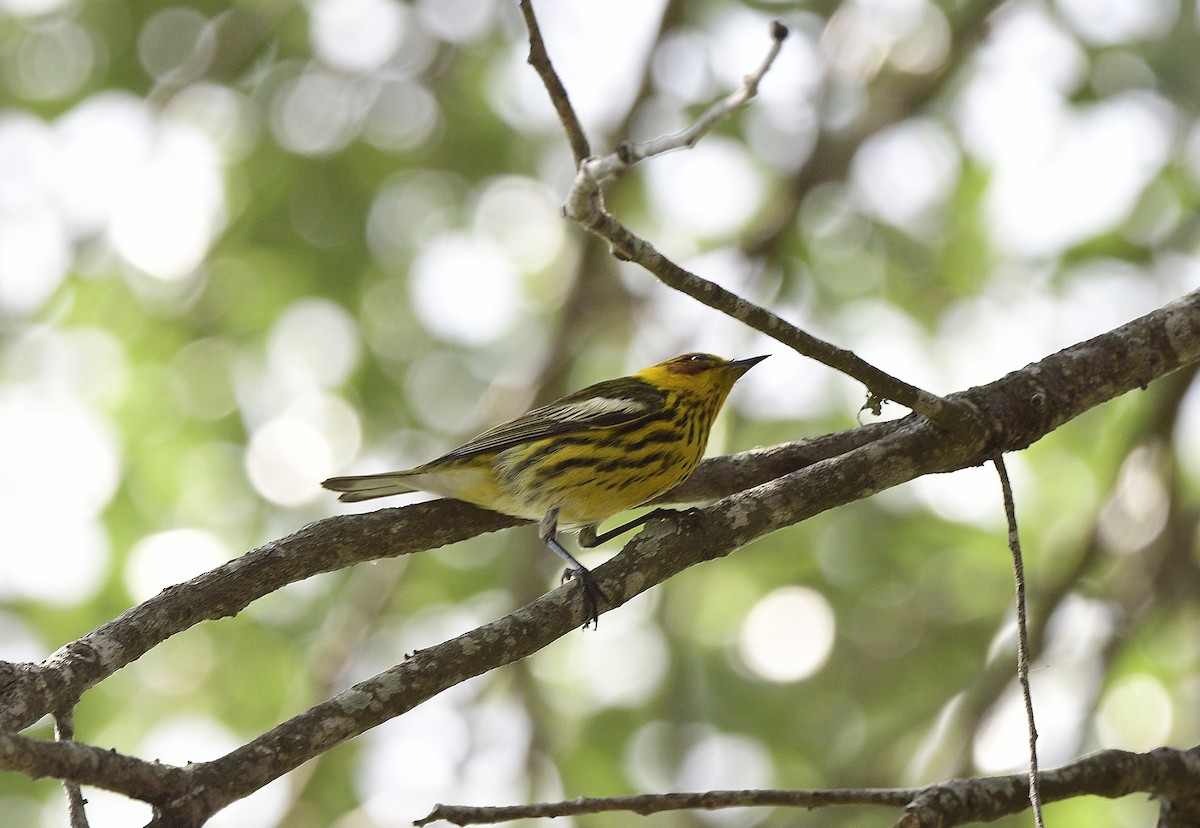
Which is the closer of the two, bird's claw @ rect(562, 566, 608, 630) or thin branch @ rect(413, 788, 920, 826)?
thin branch @ rect(413, 788, 920, 826)

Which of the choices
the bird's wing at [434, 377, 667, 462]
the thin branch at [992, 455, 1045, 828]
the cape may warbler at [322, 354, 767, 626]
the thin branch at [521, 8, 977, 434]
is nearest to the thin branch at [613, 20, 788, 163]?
the thin branch at [521, 8, 977, 434]

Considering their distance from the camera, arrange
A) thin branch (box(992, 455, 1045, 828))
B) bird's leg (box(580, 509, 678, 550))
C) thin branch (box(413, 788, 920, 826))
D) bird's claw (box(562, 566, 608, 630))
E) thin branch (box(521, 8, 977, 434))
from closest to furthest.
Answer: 1. thin branch (box(521, 8, 977, 434))
2. thin branch (box(413, 788, 920, 826))
3. thin branch (box(992, 455, 1045, 828))
4. bird's claw (box(562, 566, 608, 630))
5. bird's leg (box(580, 509, 678, 550))

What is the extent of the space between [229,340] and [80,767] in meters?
5.91

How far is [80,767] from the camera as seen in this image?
7.63 ft

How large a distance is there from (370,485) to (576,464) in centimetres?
86

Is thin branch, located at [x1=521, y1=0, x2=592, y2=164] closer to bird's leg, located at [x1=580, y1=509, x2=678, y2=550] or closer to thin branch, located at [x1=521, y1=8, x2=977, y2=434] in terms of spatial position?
thin branch, located at [x1=521, y1=8, x2=977, y2=434]

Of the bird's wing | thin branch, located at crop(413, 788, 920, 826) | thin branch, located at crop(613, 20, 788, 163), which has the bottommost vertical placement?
thin branch, located at crop(413, 788, 920, 826)

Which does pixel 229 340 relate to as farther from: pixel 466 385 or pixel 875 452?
pixel 875 452

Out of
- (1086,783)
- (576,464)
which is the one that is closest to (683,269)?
(1086,783)

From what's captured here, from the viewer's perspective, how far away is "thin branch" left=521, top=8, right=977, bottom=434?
2.32 metres

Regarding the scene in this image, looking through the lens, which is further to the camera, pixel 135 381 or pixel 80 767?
pixel 135 381

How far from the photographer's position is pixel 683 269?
107 inches

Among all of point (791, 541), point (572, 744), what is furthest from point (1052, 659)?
point (572, 744)

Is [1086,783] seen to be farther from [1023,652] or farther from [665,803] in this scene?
[665,803]
